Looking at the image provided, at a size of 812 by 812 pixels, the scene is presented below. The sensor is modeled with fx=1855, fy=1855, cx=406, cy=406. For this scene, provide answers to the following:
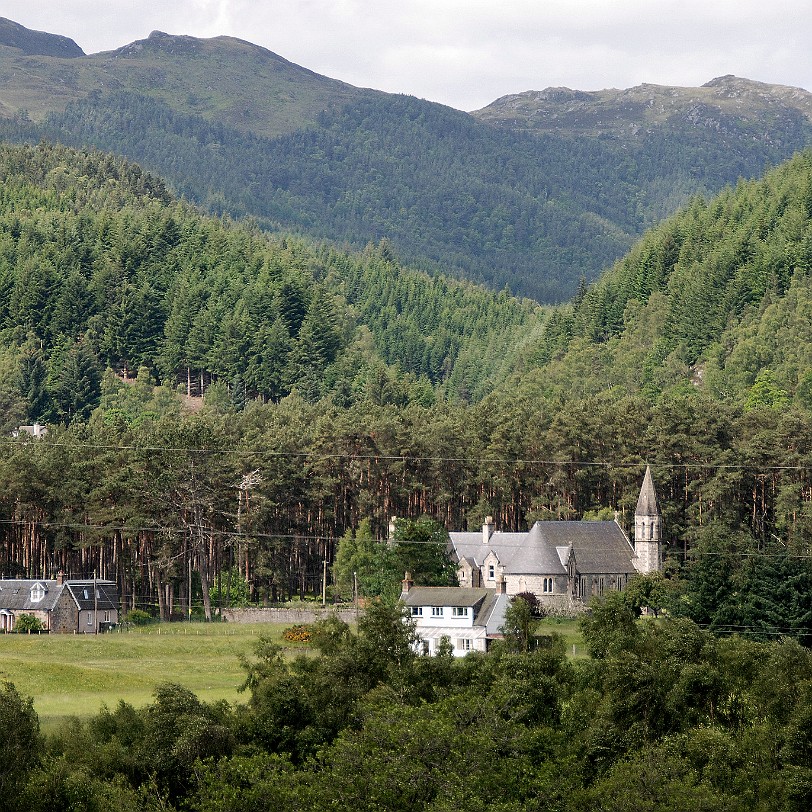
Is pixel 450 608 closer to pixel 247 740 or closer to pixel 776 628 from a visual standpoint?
pixel 776 628

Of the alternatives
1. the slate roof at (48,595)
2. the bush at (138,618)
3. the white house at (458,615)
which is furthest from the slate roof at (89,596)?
the white house at (458,615)

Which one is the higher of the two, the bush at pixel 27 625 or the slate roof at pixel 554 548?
the slate roof at pixel 554 548

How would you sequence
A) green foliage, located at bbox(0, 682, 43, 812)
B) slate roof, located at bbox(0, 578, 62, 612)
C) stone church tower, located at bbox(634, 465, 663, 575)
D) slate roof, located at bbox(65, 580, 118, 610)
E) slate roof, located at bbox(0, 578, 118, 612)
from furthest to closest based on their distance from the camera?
stone church tower, located at bbox(634, 465, 663, 575) → slate roof, located at bbox(65, 580, 118, 610) → slate roof, located at bbox(0, 578, 118, 612) → slate roof, located at bbox(0, 578, 62, 612) → green foliage, located at bbox(0, 682, 43, 812)

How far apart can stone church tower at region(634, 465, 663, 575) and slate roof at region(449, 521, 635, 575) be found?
83 centimetres

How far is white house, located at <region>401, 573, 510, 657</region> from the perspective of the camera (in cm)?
11025

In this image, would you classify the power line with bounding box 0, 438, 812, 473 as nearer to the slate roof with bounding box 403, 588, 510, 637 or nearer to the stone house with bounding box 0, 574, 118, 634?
the stone house with bounding box 0, 574, 118, 634

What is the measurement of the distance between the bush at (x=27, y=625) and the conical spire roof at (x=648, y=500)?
4161 cm

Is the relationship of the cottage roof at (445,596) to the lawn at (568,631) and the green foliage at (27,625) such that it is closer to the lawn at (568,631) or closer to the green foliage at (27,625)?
the lawn at (568,631)

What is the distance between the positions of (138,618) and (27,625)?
8758mm

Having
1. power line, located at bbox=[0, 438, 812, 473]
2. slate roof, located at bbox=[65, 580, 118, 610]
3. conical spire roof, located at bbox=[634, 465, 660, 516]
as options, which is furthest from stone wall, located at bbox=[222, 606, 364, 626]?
conical spire roof, located at bbox=[634, 465, 660, 516]

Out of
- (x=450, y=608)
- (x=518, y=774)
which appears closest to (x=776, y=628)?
(x=450, y=608)

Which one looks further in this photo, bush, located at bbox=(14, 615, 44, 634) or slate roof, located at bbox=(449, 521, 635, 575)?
slate roof, located at bbox=(449, 521, 635, 575)

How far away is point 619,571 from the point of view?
127812mm

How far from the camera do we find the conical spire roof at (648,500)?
129 meters
